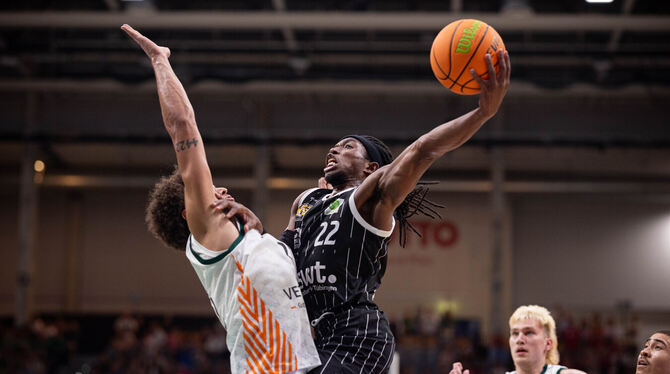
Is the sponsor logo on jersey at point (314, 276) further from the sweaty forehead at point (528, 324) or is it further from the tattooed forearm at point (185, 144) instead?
the sweaty forehead at point (528, 324)

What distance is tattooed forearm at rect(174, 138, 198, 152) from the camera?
3.47 m

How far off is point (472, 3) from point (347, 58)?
378 centimetres

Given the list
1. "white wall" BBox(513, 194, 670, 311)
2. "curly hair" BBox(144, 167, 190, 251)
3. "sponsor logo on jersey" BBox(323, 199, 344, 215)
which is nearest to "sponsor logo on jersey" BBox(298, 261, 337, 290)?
"sponsor logo on jersey" BBox(323, 199, 344, 215)

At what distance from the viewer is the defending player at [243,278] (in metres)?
3.33

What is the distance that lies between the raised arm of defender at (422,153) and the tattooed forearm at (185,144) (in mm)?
818

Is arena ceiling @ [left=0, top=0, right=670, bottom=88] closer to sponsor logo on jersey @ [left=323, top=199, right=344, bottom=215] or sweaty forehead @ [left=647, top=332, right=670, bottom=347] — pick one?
sweaty forehead @ [left=647, top=332, right=670, bottom=347]

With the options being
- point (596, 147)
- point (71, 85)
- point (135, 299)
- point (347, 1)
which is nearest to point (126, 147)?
point (71, 85)

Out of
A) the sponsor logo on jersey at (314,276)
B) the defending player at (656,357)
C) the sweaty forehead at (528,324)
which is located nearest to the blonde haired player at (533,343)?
the sweaty forehead at (528,324)

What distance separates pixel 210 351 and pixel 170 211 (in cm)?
1343

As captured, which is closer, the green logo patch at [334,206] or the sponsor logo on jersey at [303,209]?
the green logo patch at [334,206]

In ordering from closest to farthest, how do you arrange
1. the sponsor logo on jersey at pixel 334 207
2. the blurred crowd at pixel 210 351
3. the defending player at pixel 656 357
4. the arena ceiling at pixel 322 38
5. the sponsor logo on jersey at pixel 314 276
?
the sponsor logo on jersey at pixel 314 276, the sponsor logo on jersey at pixel 334 207, the defending player at pixel 656 357, the arena ceiling at pixel 322 38, the blurred crowd at pixel 210 351

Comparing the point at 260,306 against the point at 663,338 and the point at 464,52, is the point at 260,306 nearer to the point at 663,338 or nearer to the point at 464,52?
the point at 464,52

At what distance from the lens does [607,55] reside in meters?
16.5

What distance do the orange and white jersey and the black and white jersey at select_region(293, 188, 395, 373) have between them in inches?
6.3
